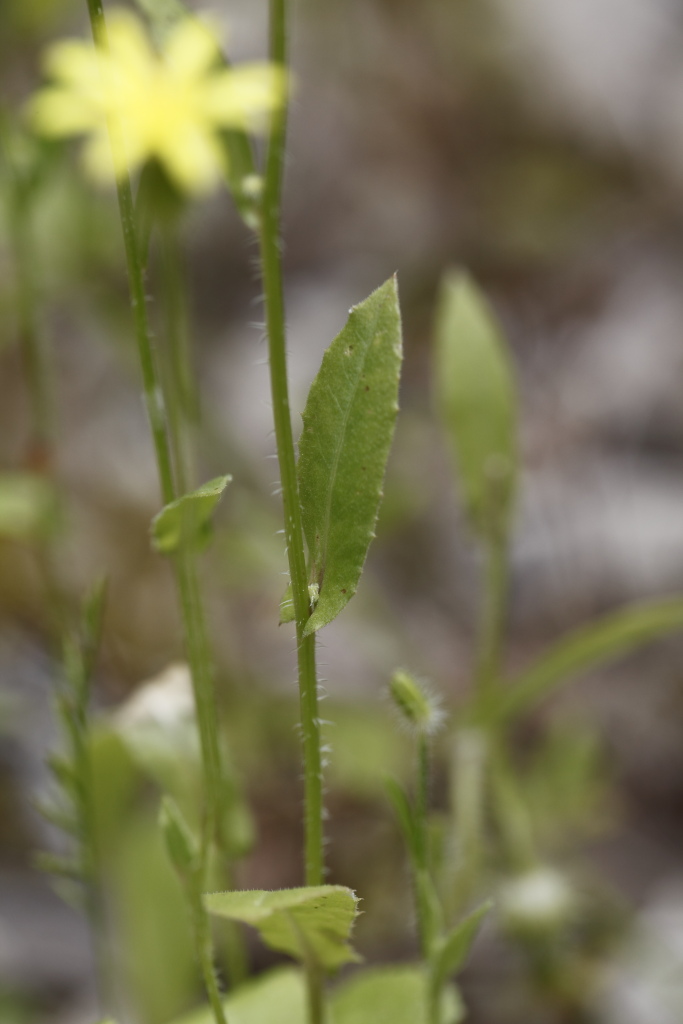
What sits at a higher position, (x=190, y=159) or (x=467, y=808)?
(x=190, y=159)

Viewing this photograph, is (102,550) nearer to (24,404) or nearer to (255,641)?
(255,641)

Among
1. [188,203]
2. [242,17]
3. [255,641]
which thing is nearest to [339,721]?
[255,641]

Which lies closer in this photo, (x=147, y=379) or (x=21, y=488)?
(x=147, y=379)

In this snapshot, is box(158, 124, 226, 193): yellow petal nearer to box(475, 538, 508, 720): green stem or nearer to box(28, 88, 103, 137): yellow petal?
box(28, 88, 103, 137): yellow petal

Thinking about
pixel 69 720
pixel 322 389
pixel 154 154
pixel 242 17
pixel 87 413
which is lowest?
pixel 69 720

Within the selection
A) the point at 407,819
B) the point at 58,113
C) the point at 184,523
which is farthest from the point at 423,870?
the point at 58,113

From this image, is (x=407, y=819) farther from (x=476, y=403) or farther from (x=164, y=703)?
(x=476, y=403)
